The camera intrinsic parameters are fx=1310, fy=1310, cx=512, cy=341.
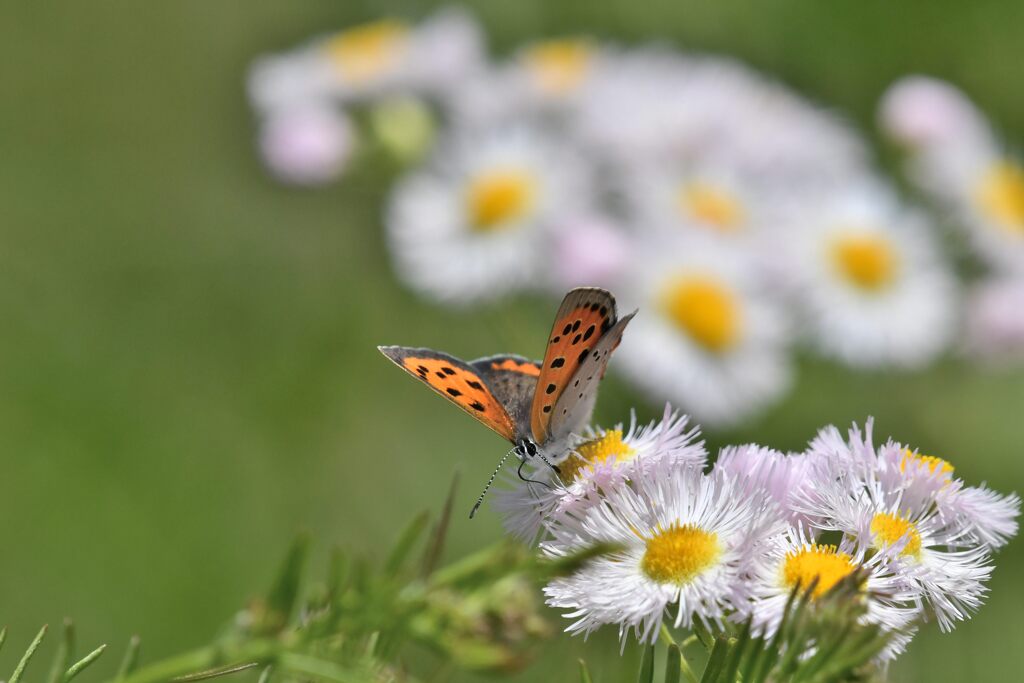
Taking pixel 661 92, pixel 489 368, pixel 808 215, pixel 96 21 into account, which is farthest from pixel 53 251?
pixel 489 368

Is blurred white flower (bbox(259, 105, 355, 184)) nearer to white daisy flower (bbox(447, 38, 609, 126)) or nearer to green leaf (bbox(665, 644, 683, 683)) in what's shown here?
white daisy flower (bbox(447, 38, 609, 126))

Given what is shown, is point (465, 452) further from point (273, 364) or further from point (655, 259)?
point (655, 259)

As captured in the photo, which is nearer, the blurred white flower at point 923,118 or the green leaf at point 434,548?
the green leaf at point 434,548

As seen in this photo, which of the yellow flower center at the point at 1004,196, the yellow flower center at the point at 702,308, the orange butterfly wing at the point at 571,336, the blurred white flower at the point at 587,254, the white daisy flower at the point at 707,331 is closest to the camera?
the orange butterfly wing at the point at 571,336

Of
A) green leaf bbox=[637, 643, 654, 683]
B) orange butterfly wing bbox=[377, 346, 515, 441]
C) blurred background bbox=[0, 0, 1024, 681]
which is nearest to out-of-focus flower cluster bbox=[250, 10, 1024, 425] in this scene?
blurred background bbox=[0, 0, 1024, 681]

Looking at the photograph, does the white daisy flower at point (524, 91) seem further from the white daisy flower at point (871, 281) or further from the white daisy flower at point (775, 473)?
the white daisy flower at point (775, 473)

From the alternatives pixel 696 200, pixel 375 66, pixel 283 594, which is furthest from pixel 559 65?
pixel 283 594

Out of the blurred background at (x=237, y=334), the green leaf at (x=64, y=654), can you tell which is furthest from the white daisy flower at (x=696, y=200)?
the green leaf at (x=64, y=654)

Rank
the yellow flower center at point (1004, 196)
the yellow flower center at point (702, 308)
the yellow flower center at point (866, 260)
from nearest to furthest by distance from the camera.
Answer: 1. the yellow flower center at point (702, 308)
2. the yellow flower center at point (866, 260)
3. the yellow flower center at point (1004, 196)
